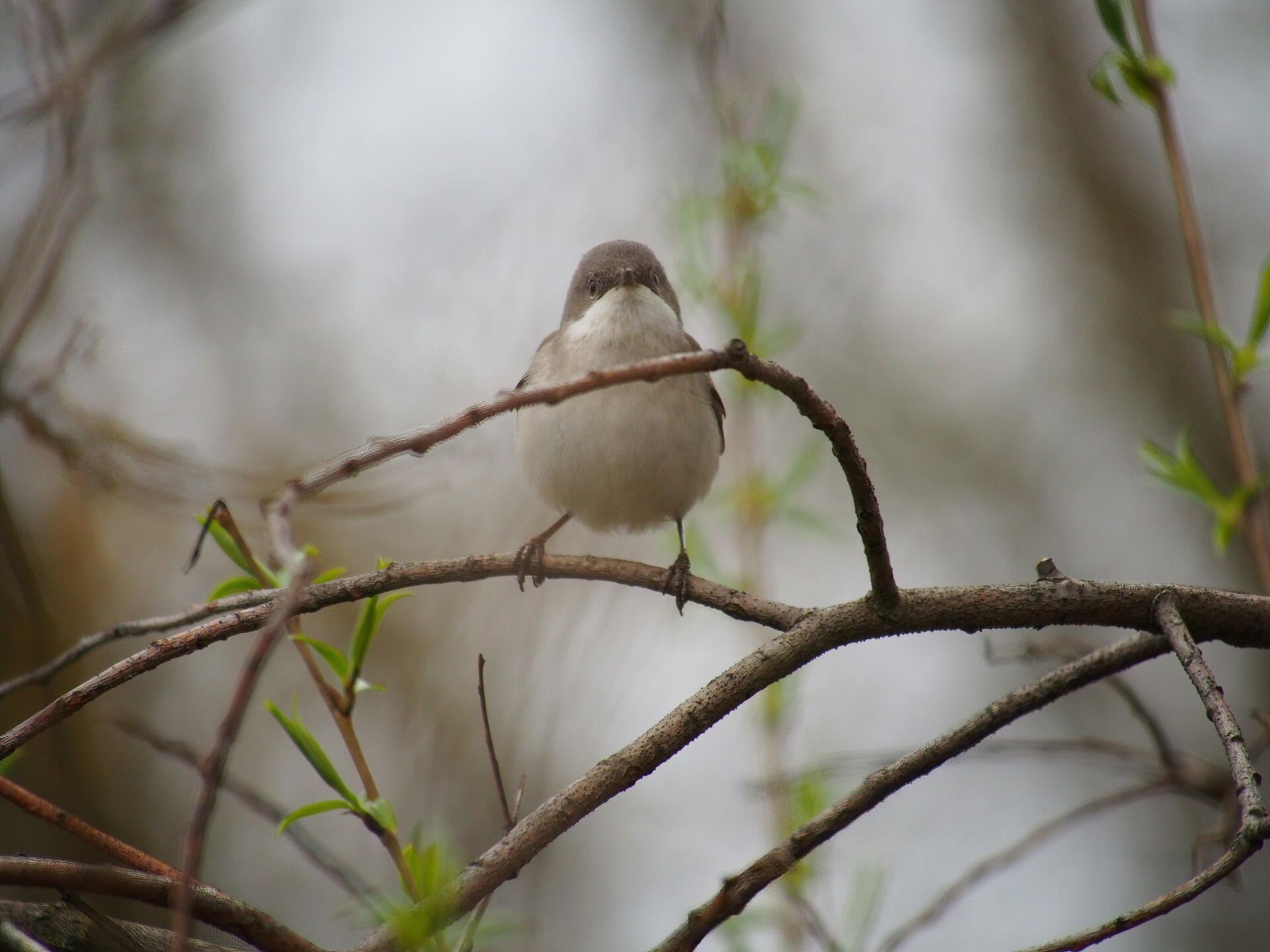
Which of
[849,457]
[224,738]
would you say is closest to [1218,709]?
[849,457]

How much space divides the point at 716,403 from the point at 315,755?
2.50m

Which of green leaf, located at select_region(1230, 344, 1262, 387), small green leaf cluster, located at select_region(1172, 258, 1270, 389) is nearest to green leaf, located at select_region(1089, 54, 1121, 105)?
small green leaf cluster, located at select_region(1172, 258, 1270, 389)

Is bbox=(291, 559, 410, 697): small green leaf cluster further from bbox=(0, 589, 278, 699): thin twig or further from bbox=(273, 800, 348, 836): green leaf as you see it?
bbox=(273, 800, 348, 836): green leaf

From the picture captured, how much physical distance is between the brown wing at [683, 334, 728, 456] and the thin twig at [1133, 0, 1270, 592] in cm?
187

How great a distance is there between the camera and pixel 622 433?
133 inches

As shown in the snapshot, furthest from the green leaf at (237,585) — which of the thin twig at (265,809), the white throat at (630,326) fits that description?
the white throat at (630,326)

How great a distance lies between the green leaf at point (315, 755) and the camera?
1661 millimetres

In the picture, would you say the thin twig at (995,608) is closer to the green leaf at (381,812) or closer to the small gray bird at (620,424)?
the green leaf at (381,812)

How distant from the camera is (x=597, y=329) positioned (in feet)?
12.0

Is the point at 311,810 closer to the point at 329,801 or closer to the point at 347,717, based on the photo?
the point at 329,801

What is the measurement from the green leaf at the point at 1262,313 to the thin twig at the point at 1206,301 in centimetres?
7

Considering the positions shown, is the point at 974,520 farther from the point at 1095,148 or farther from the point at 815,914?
the point at 815,914

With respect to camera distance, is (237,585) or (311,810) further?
(237,585)

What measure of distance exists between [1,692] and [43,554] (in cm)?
406
